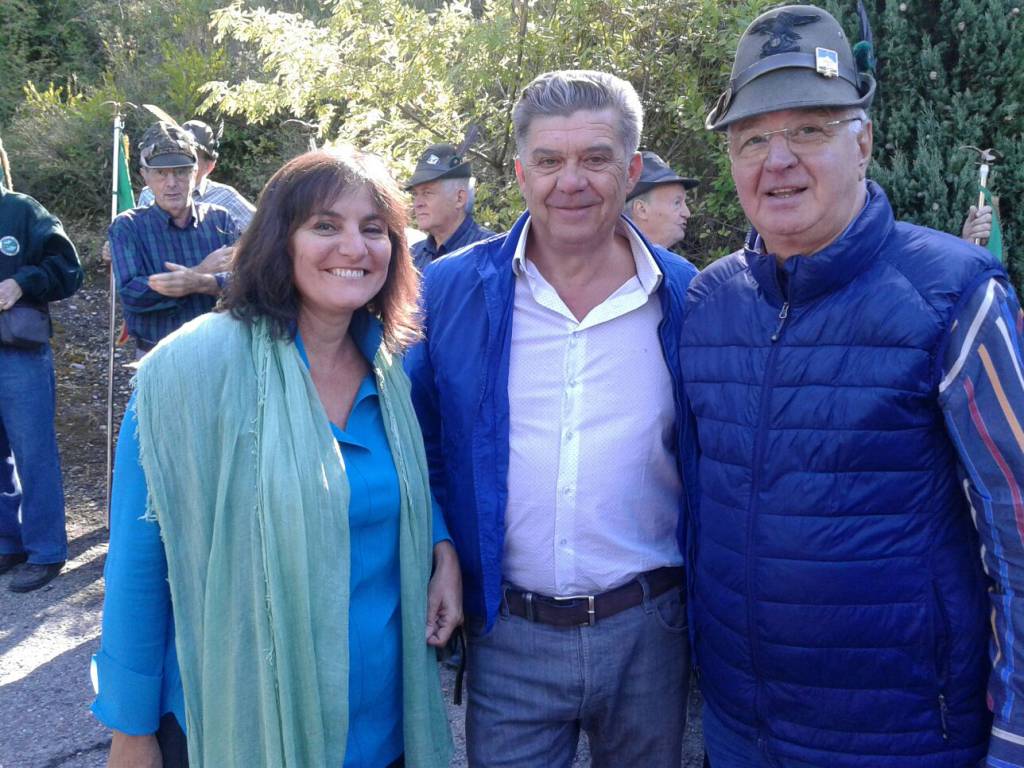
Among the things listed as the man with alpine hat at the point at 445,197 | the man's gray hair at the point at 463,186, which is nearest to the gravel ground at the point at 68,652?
the man with alpine hat at the point at 445,197

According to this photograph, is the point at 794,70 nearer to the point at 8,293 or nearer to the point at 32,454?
the point at 8,293

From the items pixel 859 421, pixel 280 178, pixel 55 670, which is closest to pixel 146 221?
pixel 55 670

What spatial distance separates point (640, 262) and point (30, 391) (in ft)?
14.6

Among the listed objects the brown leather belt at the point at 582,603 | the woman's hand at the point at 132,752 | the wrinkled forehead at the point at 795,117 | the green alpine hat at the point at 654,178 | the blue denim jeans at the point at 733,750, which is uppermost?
the wrinkled forehead at the point at 795,117

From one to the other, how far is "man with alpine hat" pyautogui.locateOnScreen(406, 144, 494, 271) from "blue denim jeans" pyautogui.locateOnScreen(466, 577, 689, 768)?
3684 millimetres

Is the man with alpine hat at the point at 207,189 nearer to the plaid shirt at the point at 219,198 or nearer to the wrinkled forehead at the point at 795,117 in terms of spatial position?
the plaid shirt at the point at 219,198

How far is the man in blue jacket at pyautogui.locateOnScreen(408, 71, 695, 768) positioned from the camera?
248 centimetres

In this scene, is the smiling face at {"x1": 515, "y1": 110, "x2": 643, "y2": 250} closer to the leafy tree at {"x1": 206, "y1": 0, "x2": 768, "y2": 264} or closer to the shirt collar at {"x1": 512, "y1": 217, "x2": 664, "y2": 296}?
the shirt collar at {"x1": 512, "y1": 217, "x2": 664, "y2": 296}

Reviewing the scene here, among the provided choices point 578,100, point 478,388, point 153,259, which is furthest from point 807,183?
point 153,259

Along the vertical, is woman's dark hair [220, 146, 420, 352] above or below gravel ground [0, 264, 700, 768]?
above

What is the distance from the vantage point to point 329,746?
2172 mm

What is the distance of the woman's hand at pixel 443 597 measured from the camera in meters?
2.43

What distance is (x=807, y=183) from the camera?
207 cm

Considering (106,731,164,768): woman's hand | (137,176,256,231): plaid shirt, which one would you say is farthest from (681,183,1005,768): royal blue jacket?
(137,176,256,231): plaid shirt
